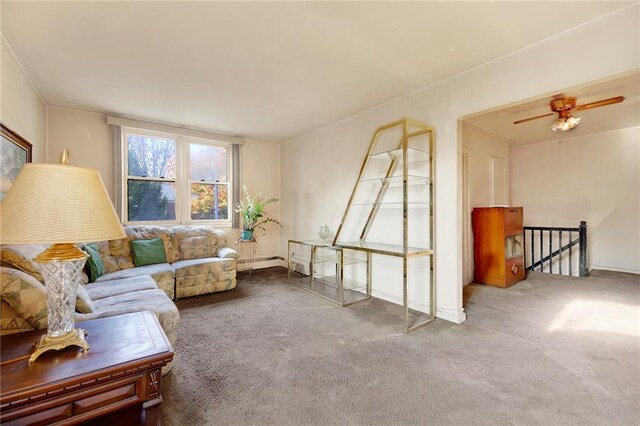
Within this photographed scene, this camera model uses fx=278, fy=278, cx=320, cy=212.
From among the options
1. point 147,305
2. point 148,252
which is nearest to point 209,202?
point 148,252

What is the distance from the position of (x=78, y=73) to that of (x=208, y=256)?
8.67 ft

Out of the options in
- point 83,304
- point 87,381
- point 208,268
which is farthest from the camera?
point 208,268

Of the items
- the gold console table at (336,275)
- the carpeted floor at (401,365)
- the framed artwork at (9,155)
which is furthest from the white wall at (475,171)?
the framed artwork at (9,155)

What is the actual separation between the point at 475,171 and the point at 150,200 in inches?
203

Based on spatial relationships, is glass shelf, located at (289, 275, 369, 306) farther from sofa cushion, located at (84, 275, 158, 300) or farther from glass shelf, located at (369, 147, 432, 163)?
sofa cushion, located at (84, 275, 158, 300)

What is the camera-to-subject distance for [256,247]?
17.7 feet

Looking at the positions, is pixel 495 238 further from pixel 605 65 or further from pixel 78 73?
pixel 78 73

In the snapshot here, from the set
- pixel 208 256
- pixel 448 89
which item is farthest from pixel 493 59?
pixel 208 256

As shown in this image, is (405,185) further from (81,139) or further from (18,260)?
(81,139)

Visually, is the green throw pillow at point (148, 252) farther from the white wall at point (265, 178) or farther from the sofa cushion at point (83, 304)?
the sofa cushion at point (83, 304)

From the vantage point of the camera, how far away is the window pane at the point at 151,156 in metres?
4.28

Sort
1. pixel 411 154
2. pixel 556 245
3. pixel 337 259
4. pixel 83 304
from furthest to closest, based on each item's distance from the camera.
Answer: pixel 556 245
pixel 337 259
pixel 411 154
pixel 83 304

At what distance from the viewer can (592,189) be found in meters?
5.04

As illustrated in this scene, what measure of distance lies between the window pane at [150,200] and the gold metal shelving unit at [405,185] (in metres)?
2.89
